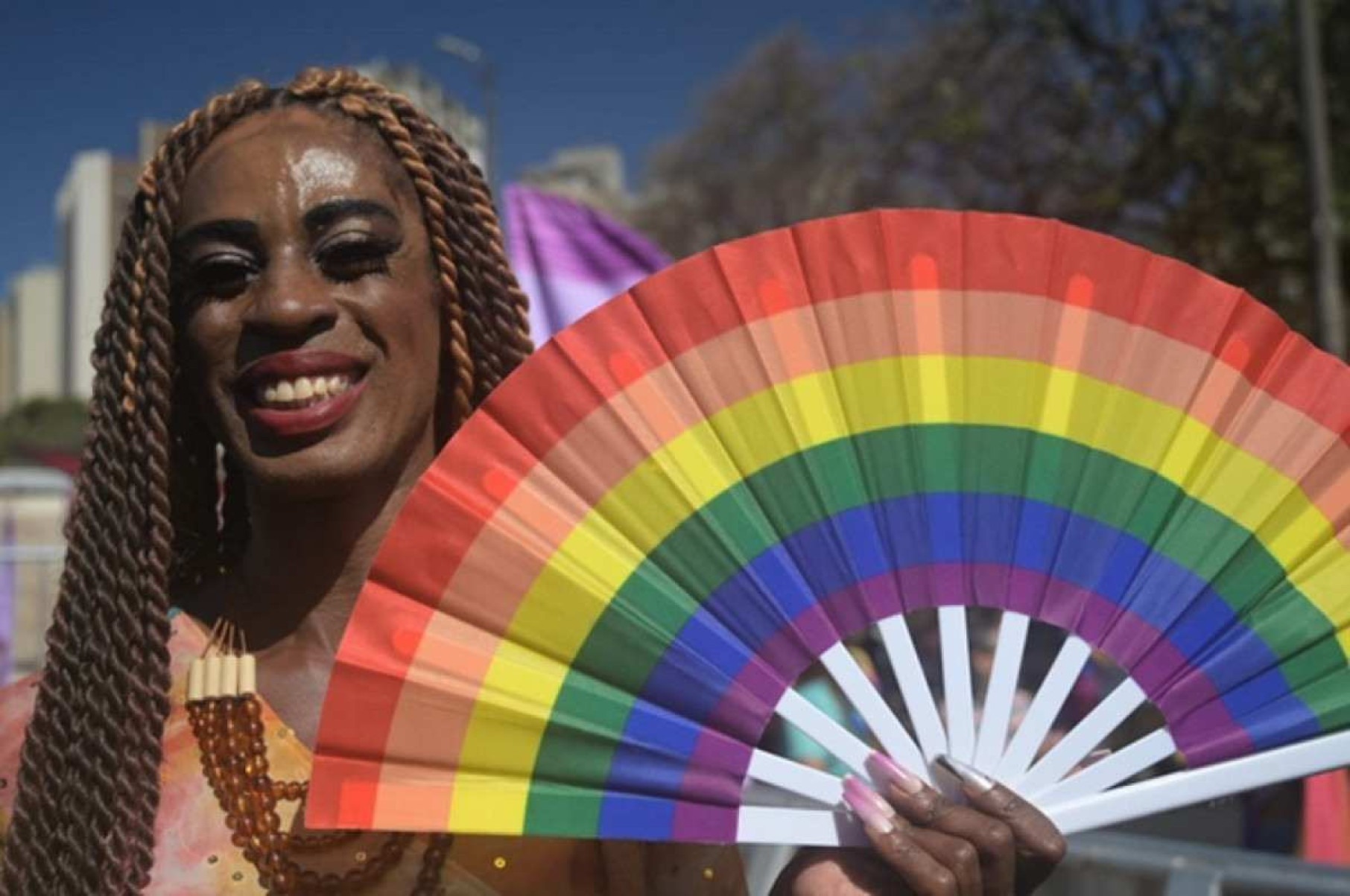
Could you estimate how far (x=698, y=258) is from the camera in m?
1.51

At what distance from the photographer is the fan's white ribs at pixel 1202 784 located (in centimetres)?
144

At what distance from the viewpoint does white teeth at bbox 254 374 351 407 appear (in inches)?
62.7

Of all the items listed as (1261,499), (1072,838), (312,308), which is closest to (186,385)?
(312,308)

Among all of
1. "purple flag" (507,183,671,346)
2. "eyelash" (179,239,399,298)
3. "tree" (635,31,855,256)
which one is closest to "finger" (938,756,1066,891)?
"eyelash" (179,239,399,298)

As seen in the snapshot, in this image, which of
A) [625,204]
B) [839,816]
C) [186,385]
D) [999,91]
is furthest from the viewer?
[625,204]

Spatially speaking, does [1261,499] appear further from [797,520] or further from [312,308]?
[312,308]

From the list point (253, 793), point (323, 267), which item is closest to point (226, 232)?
point (323, 267)

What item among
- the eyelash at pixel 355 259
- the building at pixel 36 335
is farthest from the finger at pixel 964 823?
the building at pixel 36 335

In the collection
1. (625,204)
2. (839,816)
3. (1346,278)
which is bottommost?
(839,816)

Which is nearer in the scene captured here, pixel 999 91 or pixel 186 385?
pixel 186 385

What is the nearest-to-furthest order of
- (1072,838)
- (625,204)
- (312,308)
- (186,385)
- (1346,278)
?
1. (312,308)
2. (186,385)
3. (1072,838)
4. (1346,278)
5. (625,204)

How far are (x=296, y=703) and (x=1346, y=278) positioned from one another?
1337 centimetres

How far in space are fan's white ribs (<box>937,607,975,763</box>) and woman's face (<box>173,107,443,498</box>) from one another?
1.99 ft

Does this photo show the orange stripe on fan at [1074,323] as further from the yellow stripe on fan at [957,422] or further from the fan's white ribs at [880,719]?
the fan's white ribs at [880,719]
